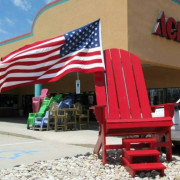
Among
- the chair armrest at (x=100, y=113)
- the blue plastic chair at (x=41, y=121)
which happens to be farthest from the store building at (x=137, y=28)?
the chair armrest at (x=100, y=113)

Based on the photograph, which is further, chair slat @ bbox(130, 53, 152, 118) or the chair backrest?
chair slat @ bbox(130, 53, 152, 118)

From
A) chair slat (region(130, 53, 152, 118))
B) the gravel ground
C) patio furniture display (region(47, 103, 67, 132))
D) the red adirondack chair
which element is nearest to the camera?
the gravel ground

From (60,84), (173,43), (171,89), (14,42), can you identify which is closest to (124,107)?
(173,43)

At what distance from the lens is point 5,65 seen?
274 inches

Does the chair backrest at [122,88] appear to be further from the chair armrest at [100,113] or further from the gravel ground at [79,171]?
the gravel ground at [79,171]

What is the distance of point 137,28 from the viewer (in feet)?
40.1

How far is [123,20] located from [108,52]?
17.6 ft

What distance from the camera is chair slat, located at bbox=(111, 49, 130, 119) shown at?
6594mm

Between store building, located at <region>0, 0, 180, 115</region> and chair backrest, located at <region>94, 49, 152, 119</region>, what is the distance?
488 centimetres

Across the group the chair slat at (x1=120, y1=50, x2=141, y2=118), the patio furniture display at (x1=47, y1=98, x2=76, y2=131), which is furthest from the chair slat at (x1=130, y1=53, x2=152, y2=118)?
the patio furniture display at (x1=47, y1=98, x2=76, y2=131)

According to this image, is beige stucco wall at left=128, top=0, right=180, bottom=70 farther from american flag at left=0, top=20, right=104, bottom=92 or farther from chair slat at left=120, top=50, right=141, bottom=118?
american flag at left=0, top=20, right=104, bottom=92

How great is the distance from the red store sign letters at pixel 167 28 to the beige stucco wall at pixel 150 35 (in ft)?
0.57

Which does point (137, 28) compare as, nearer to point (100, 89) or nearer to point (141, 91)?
point (141, 91)

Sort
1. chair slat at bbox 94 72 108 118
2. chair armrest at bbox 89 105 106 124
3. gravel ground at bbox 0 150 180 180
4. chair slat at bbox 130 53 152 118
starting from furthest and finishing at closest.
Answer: chair slat at bbox 130 53 152 118 → chair slat at bbox 94 72 108 118 → chair armrest at bbox 89 105 106 124 → gravel ground at bbox 0 150 180 180
